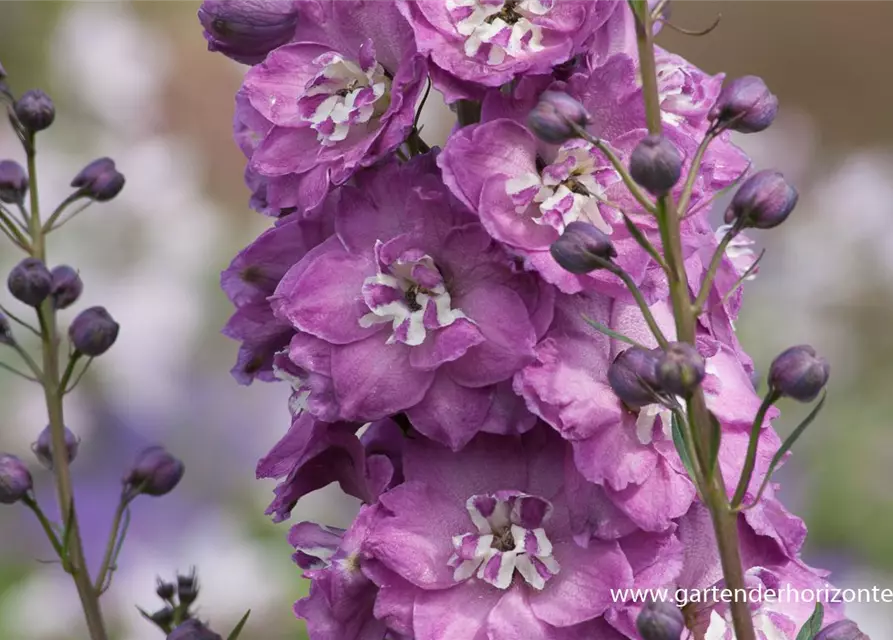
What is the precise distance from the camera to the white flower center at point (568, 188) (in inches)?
20.3

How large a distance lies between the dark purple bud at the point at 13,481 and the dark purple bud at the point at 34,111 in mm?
196

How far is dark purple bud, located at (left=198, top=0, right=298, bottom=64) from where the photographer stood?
0.58 meters

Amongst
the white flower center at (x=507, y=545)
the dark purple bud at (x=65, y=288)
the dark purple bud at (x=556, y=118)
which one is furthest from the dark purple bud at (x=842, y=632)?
the dark purple bud at (x=65, y=288)

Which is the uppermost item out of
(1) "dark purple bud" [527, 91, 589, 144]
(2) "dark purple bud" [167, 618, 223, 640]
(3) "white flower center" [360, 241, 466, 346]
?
(1) "dark purple bud" [527, 91, 589, 144]

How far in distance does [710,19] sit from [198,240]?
836mm

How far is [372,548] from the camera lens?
524mm

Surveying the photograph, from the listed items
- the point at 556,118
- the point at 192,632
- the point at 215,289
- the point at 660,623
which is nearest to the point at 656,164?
the point at 556,118

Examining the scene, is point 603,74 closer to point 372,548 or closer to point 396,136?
point 396,136

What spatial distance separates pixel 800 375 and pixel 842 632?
0.37ft

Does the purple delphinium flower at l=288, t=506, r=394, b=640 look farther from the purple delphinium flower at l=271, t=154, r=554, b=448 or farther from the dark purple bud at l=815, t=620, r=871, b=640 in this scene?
the dark purple bud at l=815, t=620, r=871, b=640

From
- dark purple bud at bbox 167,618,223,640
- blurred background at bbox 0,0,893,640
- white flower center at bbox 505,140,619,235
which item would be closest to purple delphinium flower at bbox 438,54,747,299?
white flower center at bbox 505,140,619,235

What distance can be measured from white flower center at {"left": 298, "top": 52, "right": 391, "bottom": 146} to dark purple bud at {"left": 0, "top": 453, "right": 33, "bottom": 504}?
29 cm

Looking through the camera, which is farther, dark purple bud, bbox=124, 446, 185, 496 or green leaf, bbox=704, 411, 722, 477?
dark purple bud, bbox=124, 446, 185, 496

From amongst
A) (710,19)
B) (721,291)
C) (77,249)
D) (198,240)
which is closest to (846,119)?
(710,19)
